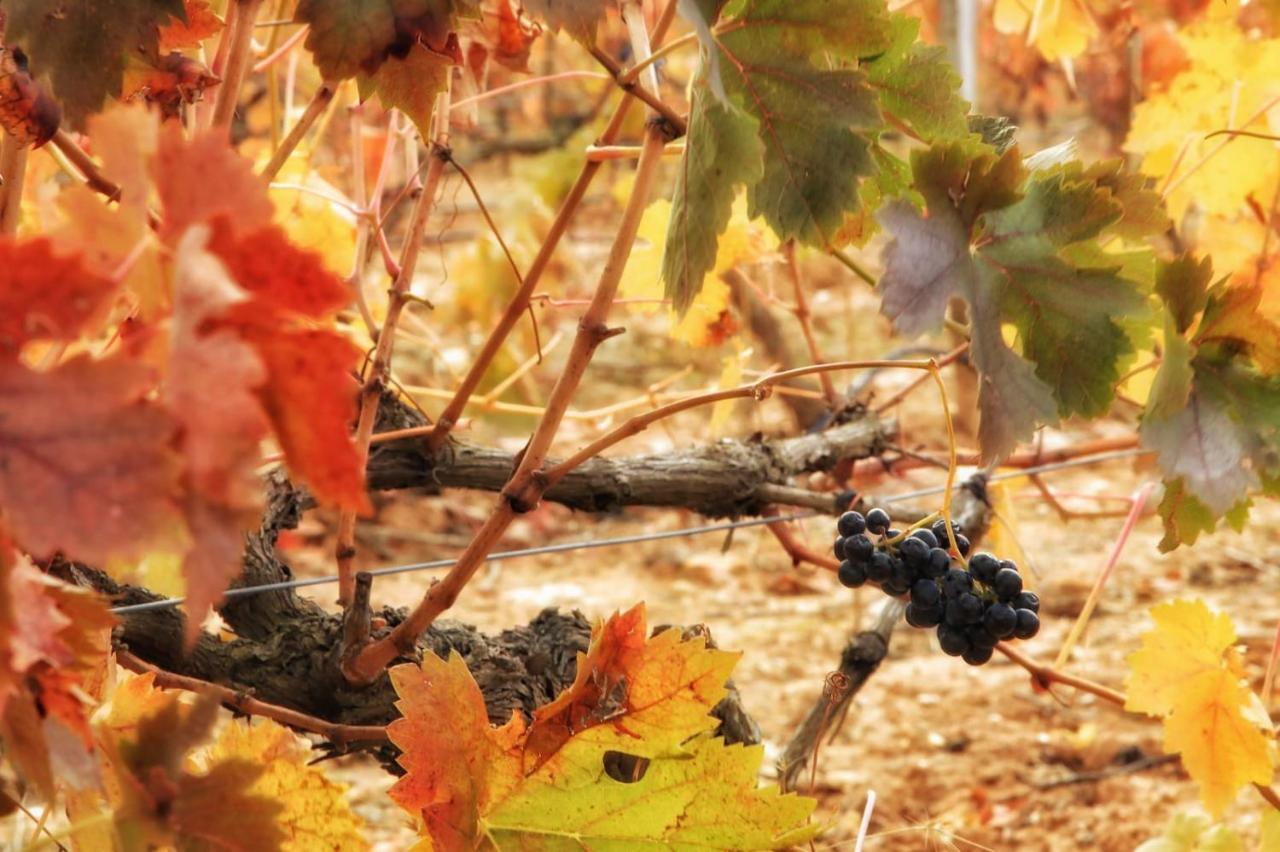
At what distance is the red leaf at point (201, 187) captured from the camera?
0.42 metres

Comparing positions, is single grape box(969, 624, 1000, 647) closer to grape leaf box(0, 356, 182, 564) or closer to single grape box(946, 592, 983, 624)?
single grape box(946, 592, 983, 624)

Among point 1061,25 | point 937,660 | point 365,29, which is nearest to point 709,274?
point 1061,25

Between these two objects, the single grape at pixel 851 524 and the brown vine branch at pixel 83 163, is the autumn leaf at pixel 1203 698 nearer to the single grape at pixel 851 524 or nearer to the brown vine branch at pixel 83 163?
the single grape at pixel 851 524

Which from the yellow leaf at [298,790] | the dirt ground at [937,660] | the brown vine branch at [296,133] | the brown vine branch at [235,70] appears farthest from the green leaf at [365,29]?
the dirt ground at [937,660]

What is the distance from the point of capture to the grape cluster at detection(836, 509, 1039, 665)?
82cm

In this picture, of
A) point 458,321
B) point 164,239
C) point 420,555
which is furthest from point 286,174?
point 458,321

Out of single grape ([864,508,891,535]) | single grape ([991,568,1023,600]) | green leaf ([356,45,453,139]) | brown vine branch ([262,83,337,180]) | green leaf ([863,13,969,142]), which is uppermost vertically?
green leaf ([863,13,969,142])

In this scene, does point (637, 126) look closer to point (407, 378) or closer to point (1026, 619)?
point (407, 378)

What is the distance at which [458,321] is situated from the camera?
3.57m

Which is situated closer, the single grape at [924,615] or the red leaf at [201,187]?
the red leaf at [201,187]

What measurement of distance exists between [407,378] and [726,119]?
288cm

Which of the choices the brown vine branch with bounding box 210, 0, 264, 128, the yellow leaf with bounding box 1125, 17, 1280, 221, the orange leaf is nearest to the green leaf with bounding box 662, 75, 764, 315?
the brown vine branch with bounding box 210, 0, 264, 128

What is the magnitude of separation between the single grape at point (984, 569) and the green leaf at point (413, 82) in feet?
1.41

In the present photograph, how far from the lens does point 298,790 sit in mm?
827
